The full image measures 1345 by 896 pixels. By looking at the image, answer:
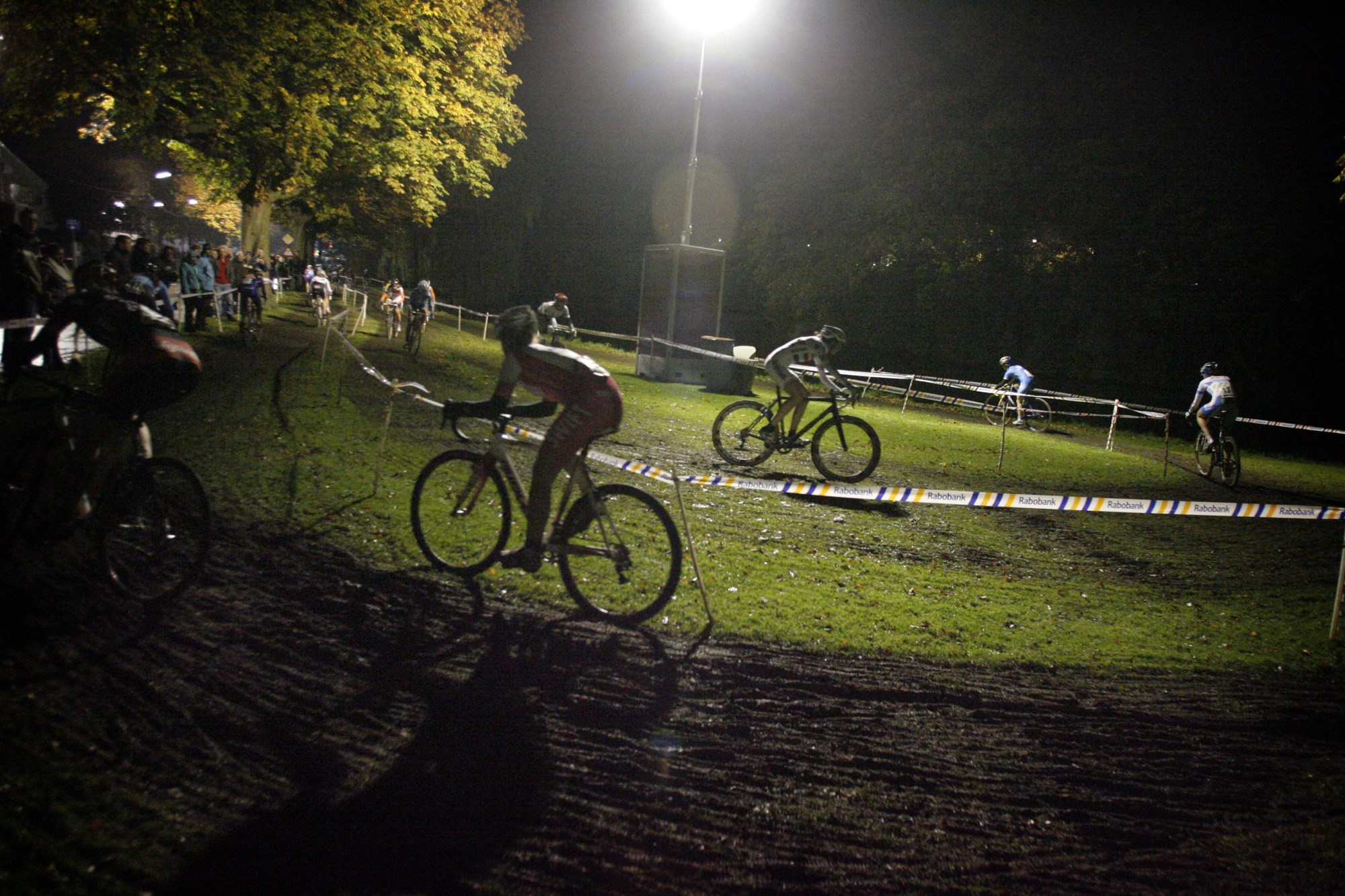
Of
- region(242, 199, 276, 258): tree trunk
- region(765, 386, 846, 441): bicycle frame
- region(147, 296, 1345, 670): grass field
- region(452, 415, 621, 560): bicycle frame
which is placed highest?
region(242, 199, 276, 258): tree trunk

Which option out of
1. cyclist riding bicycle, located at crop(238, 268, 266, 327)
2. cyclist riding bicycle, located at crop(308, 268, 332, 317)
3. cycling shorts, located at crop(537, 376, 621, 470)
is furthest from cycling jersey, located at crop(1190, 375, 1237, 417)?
cyclist riding bicycle, located at crop(308, 268, 332, 317)

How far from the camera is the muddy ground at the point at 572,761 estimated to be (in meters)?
3.33

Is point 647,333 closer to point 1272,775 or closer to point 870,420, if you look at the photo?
point 870,420

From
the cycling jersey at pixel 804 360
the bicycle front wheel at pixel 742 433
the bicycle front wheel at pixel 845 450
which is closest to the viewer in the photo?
the cycling jersey at pixel 804 360

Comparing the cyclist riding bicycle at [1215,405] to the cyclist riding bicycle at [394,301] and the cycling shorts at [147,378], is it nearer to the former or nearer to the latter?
the cycling shorts at [147,378]

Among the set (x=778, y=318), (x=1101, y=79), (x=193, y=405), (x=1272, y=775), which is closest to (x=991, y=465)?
(x=1272, y=775)

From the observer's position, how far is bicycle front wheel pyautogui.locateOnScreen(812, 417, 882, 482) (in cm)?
1133

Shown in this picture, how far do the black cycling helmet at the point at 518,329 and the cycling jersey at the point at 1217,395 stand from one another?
1335 centimetres

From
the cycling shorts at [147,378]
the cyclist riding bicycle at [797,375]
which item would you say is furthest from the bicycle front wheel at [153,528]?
the cyclist riding bicycle at [797,375]

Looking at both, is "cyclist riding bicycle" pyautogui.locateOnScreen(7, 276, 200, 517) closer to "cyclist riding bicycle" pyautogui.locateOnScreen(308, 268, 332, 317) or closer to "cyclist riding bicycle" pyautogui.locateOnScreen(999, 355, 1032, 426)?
"cyclist riding bicycle" pyautogui.locateOnScreen(308, 268, 332, 317)

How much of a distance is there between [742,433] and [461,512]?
238 inches

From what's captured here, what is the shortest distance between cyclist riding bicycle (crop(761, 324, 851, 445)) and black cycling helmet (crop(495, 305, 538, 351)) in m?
5.18

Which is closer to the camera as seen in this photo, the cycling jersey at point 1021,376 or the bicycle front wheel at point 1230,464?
the bicycle front wheel at point 1230,464

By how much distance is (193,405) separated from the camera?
1131 cm
